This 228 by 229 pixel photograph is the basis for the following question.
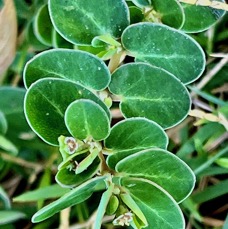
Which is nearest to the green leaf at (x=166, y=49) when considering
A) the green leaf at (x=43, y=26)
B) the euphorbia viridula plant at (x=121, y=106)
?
the euphorbia viridula plant at (x=121, y=106)

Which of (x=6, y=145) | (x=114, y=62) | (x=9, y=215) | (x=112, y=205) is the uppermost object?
(x=114, y=62)

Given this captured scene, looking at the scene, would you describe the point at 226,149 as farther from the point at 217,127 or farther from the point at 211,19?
the point at 211,19

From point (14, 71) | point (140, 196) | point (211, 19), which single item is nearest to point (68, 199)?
point (140, 196)

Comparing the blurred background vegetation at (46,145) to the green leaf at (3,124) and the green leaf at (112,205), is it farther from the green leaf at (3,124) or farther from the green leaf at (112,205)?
the green leaf at (112,205)

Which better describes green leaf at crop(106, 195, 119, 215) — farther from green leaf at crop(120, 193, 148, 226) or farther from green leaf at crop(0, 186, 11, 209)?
green leaf at crop(0, 186, 11, 209)

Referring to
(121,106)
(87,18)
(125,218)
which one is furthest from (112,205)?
(87,18)

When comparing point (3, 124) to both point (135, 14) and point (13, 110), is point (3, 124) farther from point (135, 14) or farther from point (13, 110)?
point (135, 14)

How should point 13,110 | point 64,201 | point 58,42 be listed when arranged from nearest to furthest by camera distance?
point 64,201 < point 58,42 < point 13,110
